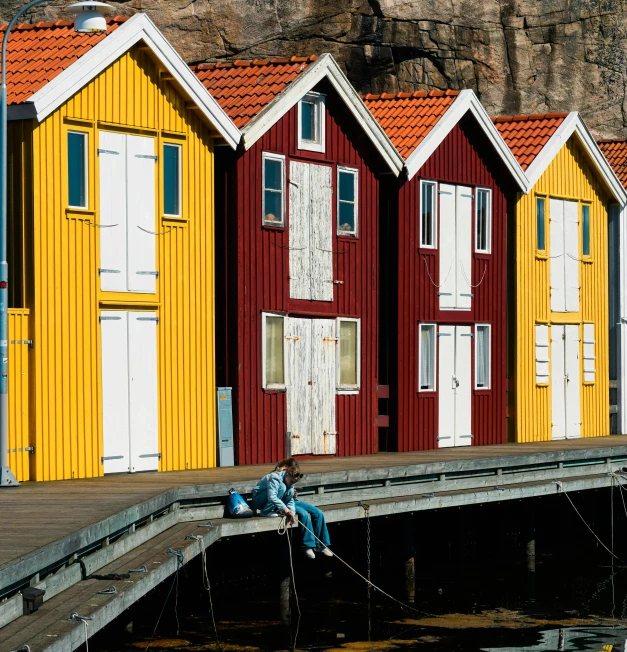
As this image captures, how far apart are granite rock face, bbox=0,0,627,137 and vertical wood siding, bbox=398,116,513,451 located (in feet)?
75.9

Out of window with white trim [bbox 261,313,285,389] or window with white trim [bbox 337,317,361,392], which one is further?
window with white trim [bbox 337,317,361,392]

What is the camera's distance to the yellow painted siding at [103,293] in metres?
22.9

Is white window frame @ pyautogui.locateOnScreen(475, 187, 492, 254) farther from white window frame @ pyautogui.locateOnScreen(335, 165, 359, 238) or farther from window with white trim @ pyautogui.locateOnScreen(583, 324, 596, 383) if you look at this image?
window with white trim @ pyautogui.locateOnScreen(583, 324, 596, 383)

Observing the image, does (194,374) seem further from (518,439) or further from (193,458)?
(518,439)

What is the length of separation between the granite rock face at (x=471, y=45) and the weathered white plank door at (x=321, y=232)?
27.5 meters

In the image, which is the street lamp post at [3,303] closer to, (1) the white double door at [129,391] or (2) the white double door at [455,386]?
(1) the white double door at [129,391]

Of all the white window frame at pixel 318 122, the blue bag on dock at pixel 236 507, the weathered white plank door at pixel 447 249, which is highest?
the white window frame at pixel 318 122

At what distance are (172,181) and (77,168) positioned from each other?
231cm

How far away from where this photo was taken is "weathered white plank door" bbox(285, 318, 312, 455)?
27.7 meters

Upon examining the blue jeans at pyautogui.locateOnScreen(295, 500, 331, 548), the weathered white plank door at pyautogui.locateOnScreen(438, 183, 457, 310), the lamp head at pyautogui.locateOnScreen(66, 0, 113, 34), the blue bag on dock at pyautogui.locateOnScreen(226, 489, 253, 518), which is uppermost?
the lamp head at pyautogui.locateOnScreen(66, 0, 113, 34)

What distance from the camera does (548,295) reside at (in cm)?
3488

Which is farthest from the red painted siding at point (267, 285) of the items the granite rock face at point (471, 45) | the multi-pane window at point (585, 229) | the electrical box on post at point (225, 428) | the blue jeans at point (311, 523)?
the granite rock face at point (471, 45)

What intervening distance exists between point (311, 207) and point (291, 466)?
1004 centimetres

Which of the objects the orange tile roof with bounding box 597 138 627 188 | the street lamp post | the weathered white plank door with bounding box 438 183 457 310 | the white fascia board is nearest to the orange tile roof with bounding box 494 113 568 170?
the weathered white plank door with bounding box 438 183 457 310
